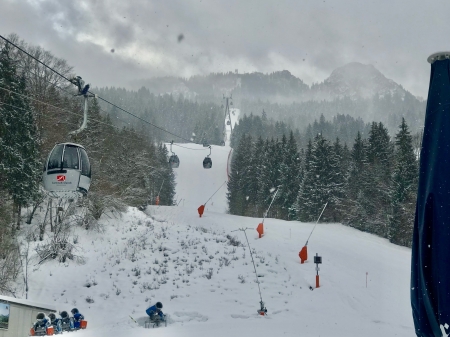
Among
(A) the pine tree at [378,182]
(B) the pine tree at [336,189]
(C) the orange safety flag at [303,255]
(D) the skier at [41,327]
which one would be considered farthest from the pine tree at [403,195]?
(D) the skier at [41,327]

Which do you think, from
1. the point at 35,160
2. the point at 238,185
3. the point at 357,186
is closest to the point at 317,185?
the point at 357,186

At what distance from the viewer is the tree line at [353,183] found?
3862 cm

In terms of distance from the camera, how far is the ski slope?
15.9m

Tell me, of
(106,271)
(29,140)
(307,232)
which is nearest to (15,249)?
(106,271)

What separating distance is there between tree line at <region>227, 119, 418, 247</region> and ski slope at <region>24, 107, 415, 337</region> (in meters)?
8.39

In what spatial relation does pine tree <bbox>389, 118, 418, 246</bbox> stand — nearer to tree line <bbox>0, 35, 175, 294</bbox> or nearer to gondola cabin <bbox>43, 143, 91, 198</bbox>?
tree line <bbox>0, 35, 175, 294</bbox>

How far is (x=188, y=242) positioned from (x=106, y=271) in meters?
5.91

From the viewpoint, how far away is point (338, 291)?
20.3 meters

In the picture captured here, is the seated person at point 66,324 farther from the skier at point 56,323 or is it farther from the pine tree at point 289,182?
the pine tree at point 289,182

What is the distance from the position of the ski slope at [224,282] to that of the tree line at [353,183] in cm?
839

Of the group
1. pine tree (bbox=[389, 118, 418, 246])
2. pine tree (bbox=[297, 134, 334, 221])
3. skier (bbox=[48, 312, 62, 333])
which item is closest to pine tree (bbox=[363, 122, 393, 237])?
pine tree (bbox=[389, 118, 418, 246])

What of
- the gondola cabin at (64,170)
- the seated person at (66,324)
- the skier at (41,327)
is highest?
the gondola cabin at (64,170)

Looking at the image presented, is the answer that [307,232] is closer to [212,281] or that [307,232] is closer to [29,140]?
[212,281]

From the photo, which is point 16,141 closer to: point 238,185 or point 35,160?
point 35,160
